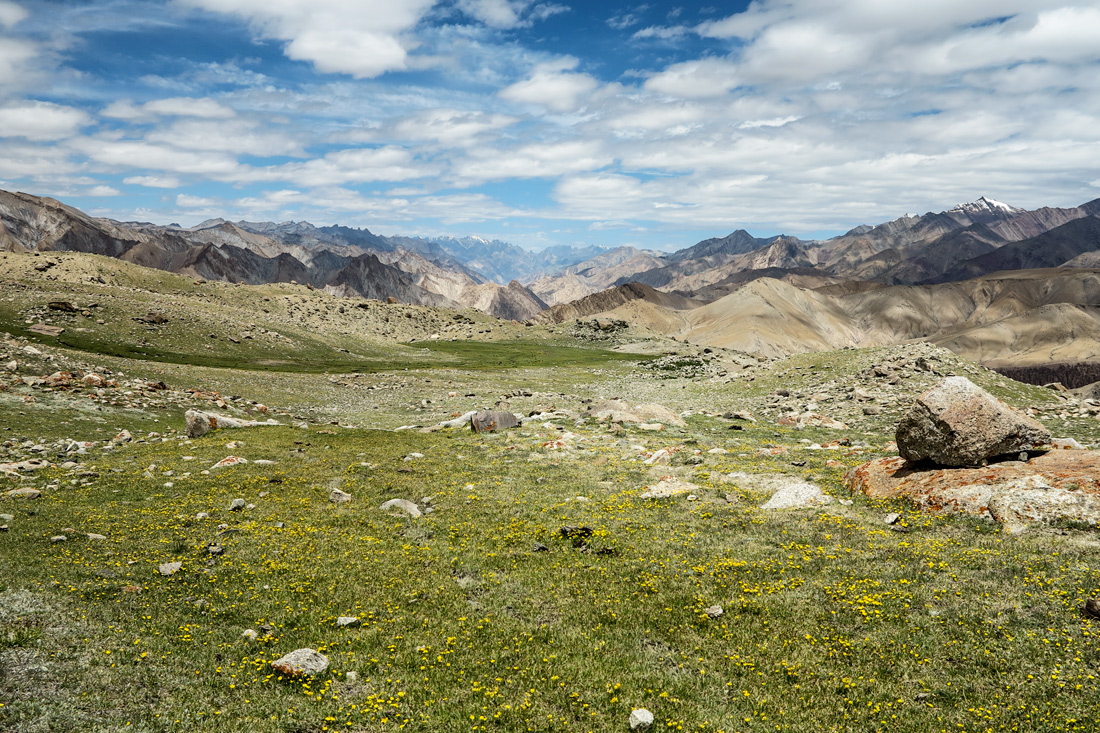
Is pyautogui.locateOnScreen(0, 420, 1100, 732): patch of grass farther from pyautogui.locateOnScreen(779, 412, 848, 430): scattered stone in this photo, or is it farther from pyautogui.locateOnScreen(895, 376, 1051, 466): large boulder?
pyautogui.locateOnScreen(779, 412, 848, 430): scattered stone

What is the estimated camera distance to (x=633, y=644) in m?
12.8

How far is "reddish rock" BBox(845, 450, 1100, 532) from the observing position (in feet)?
54.2

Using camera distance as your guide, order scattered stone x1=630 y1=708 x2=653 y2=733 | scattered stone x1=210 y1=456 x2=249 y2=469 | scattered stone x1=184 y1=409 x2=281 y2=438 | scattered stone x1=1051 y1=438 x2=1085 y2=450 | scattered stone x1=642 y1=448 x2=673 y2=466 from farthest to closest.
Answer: scattered stone x1=184 y1=409 x2=281 y2=438, scattered stone x1=642 y1=448 x2=673 y2=466, scattered stone x1=210 y1=456 x2=249 y2=469, scattered stone x1=1051 y1=438 x2=1085 y2=450, scattered stone x1=630 y1=708 x2=653 y2=733

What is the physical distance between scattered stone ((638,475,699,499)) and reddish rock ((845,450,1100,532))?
6.79 m

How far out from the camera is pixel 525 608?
1457cm

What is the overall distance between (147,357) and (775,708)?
266ft

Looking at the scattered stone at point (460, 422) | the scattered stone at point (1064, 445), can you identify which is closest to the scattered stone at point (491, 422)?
the scattered stone at point (460, 422)

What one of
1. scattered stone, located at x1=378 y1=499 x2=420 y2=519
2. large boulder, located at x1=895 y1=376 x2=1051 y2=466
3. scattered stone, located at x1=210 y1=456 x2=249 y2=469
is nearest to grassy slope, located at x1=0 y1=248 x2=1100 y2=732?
scattered stone, located at x1=378 y1=499 x2=420 y2=519

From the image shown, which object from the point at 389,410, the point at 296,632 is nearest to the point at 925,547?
the point at 296,632

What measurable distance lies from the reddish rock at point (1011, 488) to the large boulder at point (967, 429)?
557 mm

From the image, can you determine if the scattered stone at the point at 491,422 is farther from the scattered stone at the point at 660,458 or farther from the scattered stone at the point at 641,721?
the scattered stone at the point at 641,721

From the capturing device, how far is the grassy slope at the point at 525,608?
34.1 ft

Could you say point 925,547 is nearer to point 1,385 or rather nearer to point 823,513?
point 823,513

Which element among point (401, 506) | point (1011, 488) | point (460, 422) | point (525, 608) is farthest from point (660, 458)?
point (460, 422)
